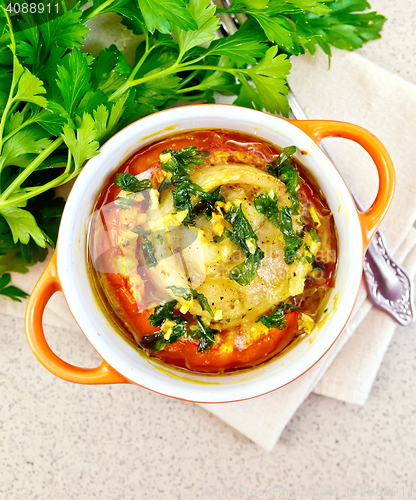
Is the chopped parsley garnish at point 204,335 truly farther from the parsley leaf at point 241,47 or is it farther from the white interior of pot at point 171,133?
the parsley leaf at point 241,47

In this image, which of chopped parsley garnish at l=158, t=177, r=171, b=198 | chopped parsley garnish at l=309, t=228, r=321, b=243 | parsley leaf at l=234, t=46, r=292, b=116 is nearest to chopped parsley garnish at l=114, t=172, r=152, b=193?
chopped parsley garnish at l=158, t=177, r=171, b=198

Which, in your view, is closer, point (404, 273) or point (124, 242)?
point (124, 242)

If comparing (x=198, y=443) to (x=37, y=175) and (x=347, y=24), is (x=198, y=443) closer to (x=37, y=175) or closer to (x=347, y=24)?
(x=37, y=175)

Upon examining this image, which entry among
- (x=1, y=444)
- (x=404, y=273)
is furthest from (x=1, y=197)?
(x=404, y=273)

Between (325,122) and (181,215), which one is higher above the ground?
(325,122)

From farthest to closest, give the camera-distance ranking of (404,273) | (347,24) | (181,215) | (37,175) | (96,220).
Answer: (404,273) < (347,24) < (37,175) < (96,220) < (181,215)
